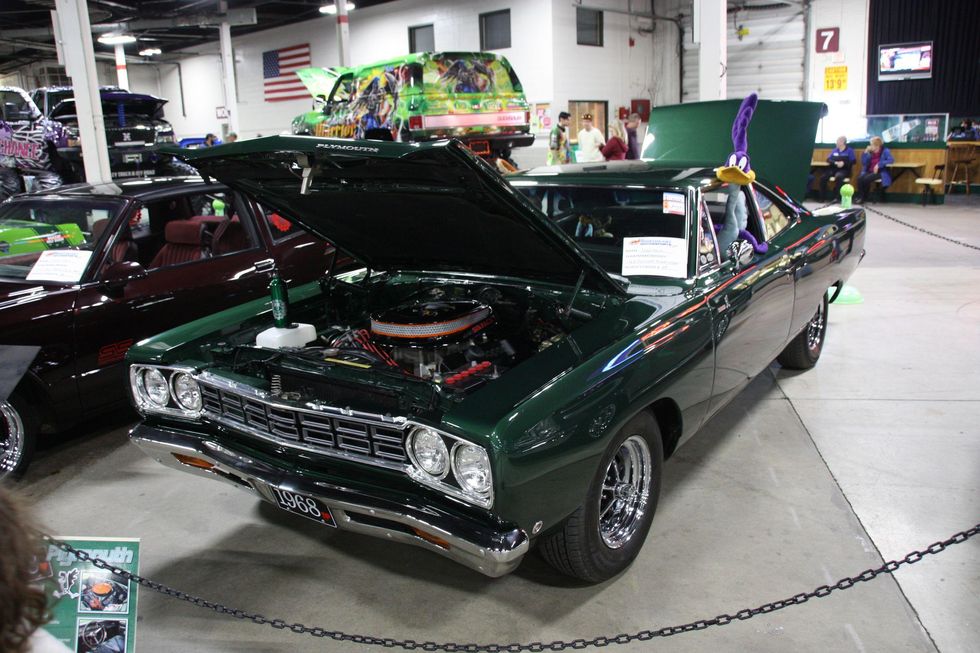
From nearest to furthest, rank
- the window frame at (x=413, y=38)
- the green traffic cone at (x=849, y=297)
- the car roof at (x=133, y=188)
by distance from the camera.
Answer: the car roof at (x=133, y=188) < the green traffic cone at (x=849, y=297) < the window frame at (x=413, y=38)

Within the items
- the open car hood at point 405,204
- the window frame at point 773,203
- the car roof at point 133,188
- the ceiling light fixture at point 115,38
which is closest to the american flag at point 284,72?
the ceiling light fixture at point 115,38

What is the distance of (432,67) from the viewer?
11.9 meters

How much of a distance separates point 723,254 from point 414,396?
183cm

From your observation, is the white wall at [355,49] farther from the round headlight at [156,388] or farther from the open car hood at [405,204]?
the round headlight at [156,388]

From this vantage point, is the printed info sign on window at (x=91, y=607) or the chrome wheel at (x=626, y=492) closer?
the printed info sign on window at (x=91, y=607)

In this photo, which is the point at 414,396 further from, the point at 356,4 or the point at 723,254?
the point at 356,4

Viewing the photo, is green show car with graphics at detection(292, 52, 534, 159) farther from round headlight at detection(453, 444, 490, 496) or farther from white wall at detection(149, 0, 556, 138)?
round headlight at detection(453, 444, 490, 496)

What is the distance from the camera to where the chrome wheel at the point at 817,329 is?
5320 mm

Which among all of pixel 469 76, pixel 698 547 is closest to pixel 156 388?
pixel 698 547

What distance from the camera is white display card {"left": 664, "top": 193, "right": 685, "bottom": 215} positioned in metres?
3.51

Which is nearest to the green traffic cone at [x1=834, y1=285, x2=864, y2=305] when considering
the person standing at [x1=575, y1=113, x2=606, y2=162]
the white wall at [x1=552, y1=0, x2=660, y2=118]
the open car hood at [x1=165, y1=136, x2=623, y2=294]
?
the open car hood at [x1=165, y1=136, x2=623, y2=294]

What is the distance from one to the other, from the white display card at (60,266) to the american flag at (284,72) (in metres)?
19.6

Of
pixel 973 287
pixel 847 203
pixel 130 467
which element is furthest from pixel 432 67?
pixel 130 467

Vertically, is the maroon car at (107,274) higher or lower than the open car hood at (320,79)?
lower
